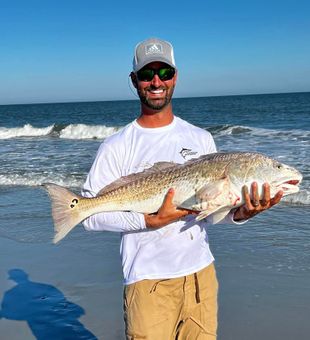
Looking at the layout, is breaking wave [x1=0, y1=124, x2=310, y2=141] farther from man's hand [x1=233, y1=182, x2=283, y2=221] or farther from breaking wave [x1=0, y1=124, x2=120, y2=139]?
man's hand [x1=233, y1=182, x2=283, y2=221]

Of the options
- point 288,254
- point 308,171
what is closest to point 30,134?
point 308,171

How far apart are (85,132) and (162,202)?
107ft

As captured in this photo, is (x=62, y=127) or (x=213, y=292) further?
(x=62, y=127)

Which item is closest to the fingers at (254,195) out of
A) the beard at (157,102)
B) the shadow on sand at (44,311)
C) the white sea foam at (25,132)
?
the beard at (157,102)

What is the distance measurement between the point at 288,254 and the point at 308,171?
630 centimetres

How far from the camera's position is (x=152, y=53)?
3.14 meters

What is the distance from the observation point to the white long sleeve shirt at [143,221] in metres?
3.02

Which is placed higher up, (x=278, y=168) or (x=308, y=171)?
(x=278, y=168)

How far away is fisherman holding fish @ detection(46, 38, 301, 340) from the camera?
3016 mm

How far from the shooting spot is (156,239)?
9.99 ft

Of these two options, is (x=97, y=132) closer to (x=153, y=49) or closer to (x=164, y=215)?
(x=153, y=49)

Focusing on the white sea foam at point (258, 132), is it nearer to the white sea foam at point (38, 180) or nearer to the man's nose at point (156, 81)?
the white sea foam at point (38, 180)

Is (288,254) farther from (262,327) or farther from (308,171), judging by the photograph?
(308,171)

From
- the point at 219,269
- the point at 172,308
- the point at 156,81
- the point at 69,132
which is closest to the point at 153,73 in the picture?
the point at 156,81
